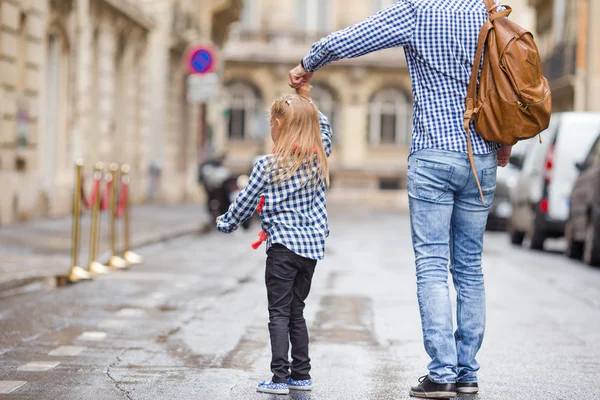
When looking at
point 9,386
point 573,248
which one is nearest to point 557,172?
point 573,248

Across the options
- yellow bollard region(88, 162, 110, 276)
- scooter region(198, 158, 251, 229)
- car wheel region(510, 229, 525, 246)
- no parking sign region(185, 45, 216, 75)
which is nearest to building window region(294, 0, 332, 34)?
no parking sign region(185, 45, 216, 75)

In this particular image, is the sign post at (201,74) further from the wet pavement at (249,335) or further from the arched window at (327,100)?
the arched window at (327,100)

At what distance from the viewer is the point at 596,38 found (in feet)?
120

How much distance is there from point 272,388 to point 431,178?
116cm

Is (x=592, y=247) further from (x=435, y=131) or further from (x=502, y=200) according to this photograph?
(x=502, y=200)

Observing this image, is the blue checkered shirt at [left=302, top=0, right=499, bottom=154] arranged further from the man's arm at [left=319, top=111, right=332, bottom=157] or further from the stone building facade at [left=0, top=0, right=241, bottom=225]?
the stone building facade at [left=0, top=0, right=241, bottom=225]

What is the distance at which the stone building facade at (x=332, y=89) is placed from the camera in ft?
178

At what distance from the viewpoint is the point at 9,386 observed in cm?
552

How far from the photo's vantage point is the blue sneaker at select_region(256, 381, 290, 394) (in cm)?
542

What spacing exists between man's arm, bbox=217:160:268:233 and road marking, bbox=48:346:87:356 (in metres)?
1.51

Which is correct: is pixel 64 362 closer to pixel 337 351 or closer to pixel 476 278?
pixel 337 351

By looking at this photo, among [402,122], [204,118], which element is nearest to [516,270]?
[204,118]

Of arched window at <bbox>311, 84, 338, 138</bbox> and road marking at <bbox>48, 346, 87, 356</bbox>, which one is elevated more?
arched window at <bbox>311, 84, 338, 138</bbox>

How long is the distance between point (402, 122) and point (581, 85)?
18.7 meters
